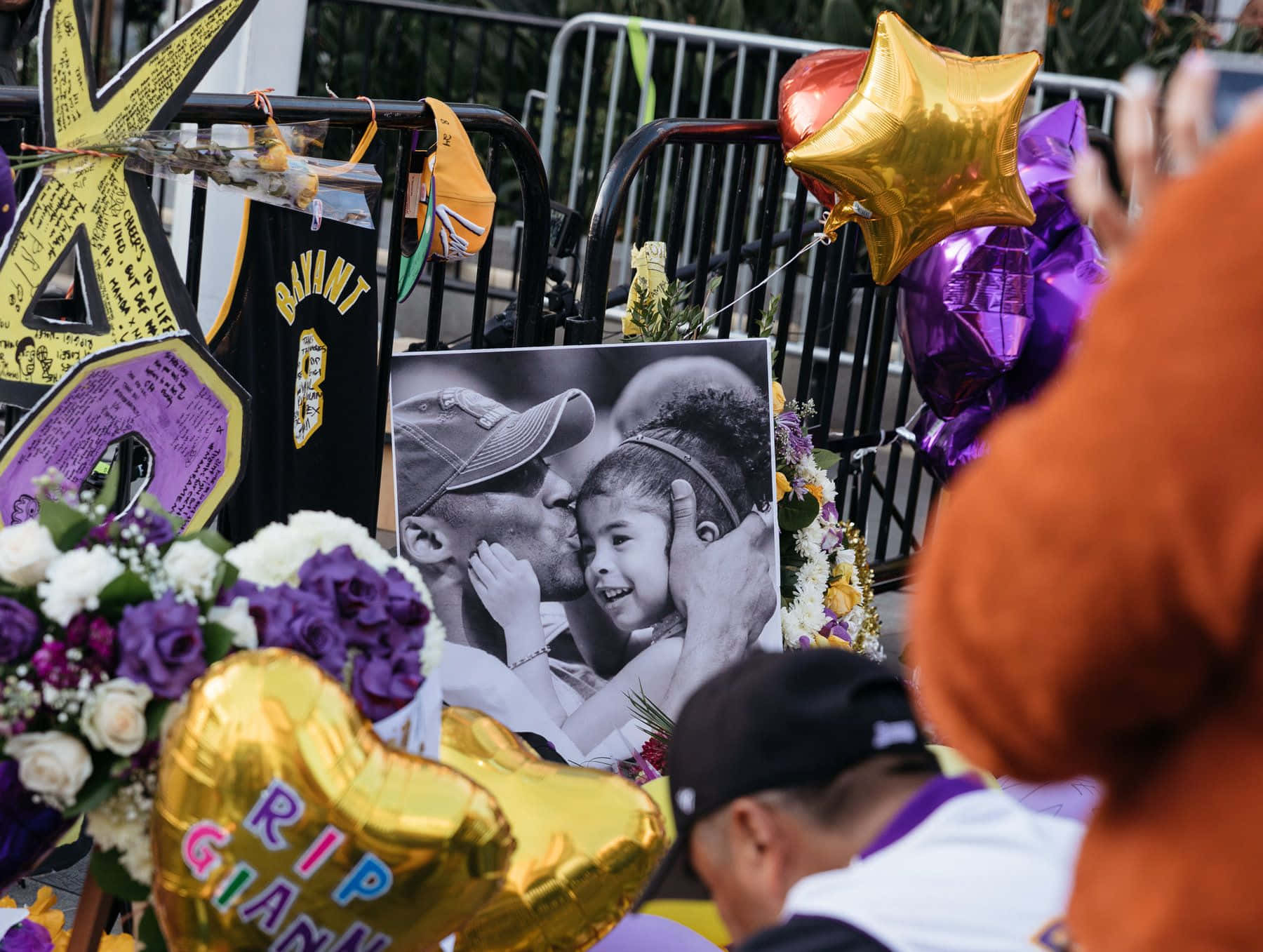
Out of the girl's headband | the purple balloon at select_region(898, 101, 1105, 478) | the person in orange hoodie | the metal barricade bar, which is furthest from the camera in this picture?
the purple balloon at select_region(898, 101, 1105, 478)

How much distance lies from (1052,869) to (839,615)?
97.1 inches

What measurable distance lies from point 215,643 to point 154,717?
0.36ft

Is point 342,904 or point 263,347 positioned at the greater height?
point 263,347

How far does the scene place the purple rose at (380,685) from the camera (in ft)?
5.90

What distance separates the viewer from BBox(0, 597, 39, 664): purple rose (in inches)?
66.2

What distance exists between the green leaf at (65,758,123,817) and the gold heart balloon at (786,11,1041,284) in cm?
248

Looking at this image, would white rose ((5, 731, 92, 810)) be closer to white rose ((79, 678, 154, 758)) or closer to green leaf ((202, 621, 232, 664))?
white rose ((79, 678, 154, 758))

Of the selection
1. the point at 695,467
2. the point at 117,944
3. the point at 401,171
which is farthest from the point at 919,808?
the point at 401,171

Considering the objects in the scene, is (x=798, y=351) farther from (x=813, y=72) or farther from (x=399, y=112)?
(x=399, y=112)

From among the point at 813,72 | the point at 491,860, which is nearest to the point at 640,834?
the point at 491,860

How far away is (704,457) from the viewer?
11.4 feet

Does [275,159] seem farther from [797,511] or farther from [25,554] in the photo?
[797,511]

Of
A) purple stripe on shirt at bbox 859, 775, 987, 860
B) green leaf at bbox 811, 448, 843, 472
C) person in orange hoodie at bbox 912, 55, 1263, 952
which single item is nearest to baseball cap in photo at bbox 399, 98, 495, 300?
green leaf at bbox 811, 448, 843, 472

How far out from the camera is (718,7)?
9914mm
